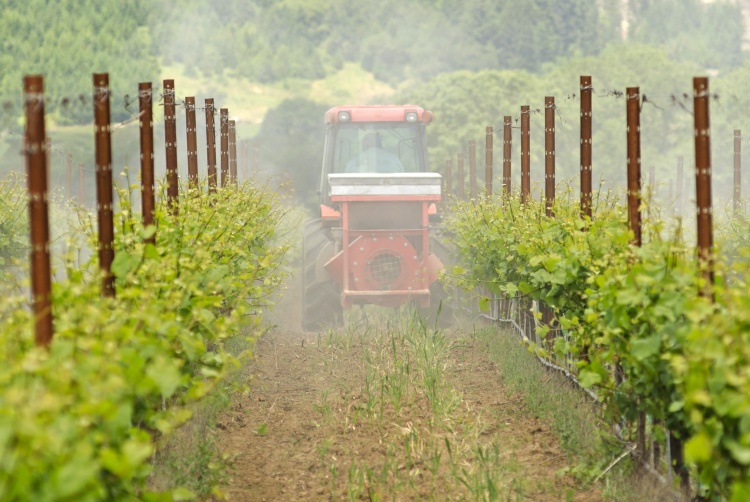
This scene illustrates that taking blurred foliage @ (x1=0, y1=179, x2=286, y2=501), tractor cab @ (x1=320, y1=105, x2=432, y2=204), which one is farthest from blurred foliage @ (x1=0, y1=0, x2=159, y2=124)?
blurred foliage @ (x1=0, y1=179, x2=286, y2=501)

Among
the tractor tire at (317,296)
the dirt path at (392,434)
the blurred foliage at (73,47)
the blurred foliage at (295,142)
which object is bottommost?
the dirt path at (392,434)

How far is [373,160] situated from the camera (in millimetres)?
17484

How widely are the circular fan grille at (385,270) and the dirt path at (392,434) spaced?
237 centimetres

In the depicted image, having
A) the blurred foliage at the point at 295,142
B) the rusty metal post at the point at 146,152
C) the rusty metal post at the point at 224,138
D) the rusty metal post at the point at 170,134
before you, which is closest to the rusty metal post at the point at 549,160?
the rusty metal post at the point at 170,134

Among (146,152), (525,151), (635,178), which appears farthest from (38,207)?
(525,151)

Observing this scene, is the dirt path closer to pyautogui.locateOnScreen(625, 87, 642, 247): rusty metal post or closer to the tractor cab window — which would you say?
pyautogui.locateOnScreen(625, 87, 642, 247): rusty metal post

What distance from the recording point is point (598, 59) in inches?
2911

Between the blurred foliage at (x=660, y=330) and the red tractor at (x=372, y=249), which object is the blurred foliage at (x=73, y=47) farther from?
the blurred foliage at (x=660, y=330)

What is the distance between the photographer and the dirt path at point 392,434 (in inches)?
294

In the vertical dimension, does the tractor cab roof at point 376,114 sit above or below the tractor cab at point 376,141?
above

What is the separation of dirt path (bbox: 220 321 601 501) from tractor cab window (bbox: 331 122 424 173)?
511cm

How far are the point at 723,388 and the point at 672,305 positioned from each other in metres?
1.09

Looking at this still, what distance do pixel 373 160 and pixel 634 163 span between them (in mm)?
9798

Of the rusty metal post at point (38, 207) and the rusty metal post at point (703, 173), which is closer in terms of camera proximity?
the rusty metal post at point (38, 207)
